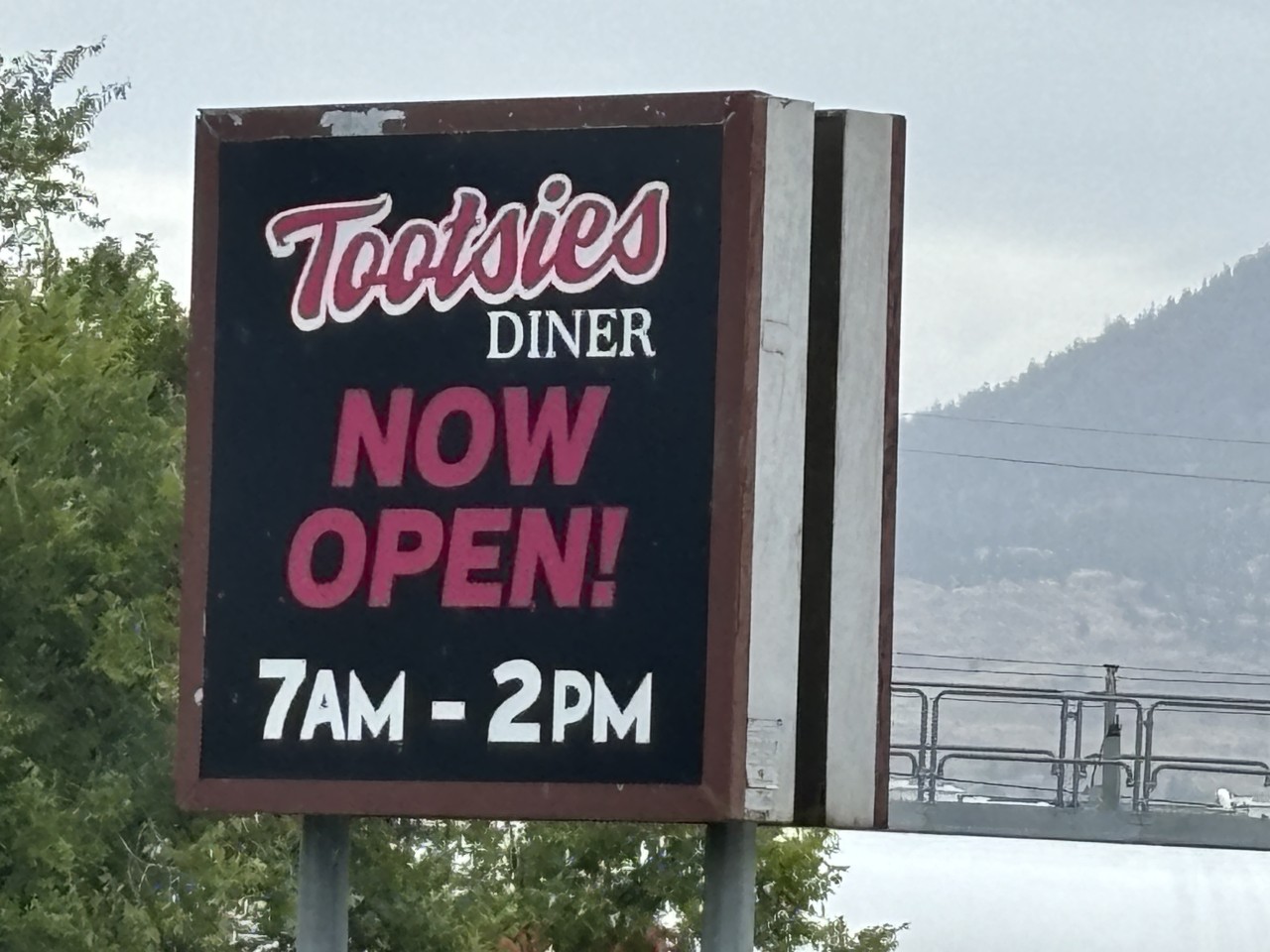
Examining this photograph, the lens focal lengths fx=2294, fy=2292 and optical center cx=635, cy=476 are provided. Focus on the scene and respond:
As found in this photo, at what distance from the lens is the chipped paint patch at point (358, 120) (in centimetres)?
1056

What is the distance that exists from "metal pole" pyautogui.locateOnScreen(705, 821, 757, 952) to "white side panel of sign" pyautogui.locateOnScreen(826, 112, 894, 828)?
524 mm

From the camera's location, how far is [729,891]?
10.5 m

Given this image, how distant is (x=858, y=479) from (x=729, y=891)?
77.7 inches

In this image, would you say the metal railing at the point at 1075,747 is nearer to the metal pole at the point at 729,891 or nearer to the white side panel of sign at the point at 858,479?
the metal pole at the point at 729,891

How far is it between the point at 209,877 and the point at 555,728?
565 inches


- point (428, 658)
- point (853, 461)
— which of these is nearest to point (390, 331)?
point (428, 658)

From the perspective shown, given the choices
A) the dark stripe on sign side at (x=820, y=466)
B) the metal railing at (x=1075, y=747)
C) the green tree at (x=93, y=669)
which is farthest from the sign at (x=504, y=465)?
the metal railing at (x=1075, y=747)

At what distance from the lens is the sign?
9891mm

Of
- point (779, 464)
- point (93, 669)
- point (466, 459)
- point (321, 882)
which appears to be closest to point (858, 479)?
point (779, 464)

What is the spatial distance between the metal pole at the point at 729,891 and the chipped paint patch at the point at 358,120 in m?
3.55

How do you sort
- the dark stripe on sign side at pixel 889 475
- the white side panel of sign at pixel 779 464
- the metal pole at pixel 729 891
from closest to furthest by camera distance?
the white side panel of sign at pixel 779 464, the dark stripe on sign side at pixel 889 475, the metal pole at pixel 729 891

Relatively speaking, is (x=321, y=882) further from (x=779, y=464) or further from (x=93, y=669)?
(x=93, y=669)

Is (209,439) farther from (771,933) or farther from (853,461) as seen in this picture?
(771,933)

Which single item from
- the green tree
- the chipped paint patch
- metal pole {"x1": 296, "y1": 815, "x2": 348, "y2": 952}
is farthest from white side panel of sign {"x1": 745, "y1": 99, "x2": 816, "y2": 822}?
the green tree
